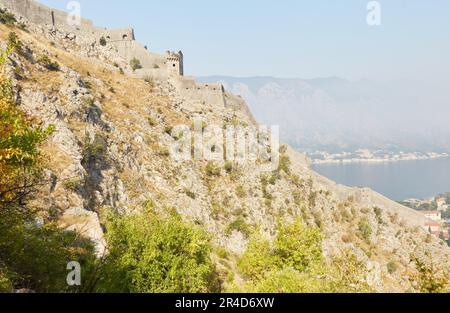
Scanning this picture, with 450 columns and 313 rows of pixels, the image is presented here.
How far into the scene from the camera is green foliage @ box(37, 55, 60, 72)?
130ft

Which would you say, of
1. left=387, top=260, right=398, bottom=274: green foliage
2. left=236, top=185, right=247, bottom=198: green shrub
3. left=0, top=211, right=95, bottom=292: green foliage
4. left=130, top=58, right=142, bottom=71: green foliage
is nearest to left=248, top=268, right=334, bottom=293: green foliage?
left=0, top=211, right=95, bottom=292: green foliage

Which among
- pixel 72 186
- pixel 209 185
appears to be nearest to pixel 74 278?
pixel 72 186

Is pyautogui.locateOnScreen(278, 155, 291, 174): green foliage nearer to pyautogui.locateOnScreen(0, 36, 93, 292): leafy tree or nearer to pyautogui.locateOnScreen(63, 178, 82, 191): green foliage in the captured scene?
pyautogui.locateOnScreen(63, 178, 82, 191): green foliage

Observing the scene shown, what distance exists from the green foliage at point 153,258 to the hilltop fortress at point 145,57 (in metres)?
40.8

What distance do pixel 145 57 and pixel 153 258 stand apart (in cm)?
5071

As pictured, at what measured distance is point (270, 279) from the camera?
16953mm

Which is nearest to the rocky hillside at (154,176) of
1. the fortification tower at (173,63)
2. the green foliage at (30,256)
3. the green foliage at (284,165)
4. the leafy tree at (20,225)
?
the green foliage at (284,165)

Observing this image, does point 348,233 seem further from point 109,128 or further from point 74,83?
point 74,83

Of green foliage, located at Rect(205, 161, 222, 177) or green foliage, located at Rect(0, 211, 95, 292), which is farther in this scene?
green foliage, located at Rect(205, 161, 222, 177)

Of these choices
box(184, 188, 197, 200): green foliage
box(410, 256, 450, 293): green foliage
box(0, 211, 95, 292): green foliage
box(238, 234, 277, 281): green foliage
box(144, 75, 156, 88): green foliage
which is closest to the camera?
box(0, 211, 95, 292): green foliage

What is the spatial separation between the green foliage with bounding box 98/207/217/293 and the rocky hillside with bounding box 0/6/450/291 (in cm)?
269

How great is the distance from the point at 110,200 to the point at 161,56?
37670 millimetres

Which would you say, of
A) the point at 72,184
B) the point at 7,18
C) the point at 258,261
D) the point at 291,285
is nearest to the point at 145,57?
the point at 7,18

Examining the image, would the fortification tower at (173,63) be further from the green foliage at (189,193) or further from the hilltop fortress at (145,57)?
the green foliage at (189,193)
